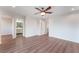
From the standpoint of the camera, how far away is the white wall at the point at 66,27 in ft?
19.9

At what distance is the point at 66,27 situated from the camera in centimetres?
685

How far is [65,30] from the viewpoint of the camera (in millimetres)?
6934

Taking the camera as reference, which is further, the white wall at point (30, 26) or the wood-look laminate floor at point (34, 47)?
the white wall at point (30, 26)

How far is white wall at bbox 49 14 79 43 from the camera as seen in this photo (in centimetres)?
607

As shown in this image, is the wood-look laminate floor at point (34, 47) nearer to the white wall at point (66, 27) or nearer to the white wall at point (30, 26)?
the white wall at point (30, 26)

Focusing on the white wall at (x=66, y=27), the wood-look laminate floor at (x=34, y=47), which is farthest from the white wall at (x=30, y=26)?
the white wall at (x=66, y=27)

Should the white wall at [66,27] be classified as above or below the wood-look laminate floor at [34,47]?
above

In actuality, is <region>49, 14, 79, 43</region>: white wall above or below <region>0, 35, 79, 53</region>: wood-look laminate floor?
above

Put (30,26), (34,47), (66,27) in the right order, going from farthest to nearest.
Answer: (30,26) → (66,27) → (34,47)

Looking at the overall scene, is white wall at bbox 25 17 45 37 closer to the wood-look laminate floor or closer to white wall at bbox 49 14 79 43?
the wood-look laminate floor

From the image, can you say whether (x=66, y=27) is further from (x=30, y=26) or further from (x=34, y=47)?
(x=34, y=47)

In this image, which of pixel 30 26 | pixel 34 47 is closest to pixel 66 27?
pixel 30 26

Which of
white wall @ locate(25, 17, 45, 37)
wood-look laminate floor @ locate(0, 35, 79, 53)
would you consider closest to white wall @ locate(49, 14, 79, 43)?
wood-look laminate floor @ locate(0, 35, 79, 53)

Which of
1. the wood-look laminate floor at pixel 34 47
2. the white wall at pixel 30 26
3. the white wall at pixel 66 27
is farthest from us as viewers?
the white wall at pixel 30 26
